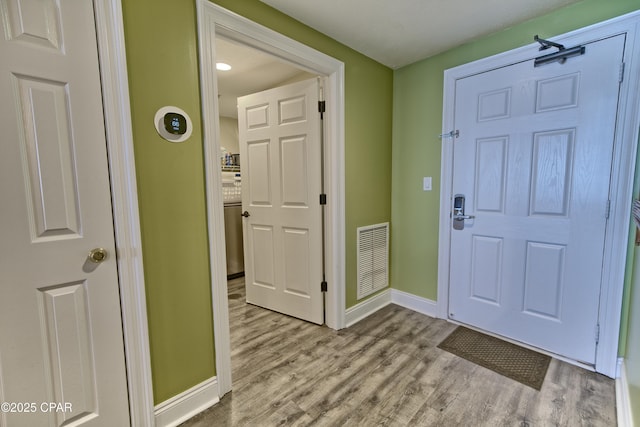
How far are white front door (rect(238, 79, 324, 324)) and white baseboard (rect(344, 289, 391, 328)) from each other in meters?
0.25

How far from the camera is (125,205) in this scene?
1.27 meters

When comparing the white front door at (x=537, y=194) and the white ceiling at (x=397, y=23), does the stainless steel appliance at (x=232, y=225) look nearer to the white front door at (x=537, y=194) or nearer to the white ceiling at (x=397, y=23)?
the white ceiling at (x=397, y=23)

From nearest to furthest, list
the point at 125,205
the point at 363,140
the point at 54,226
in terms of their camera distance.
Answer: the point at 54,226 < the point at 125,205 < the point at 363,140

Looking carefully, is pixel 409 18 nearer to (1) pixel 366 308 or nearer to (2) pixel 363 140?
(2) pixel 363 140

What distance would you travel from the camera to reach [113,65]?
121cm

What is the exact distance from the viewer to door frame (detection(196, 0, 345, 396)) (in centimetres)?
148

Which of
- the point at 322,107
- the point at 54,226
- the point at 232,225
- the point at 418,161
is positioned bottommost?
the point at 232,225

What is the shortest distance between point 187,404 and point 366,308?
1631mm

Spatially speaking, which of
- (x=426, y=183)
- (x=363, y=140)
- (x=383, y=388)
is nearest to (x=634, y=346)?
(x=383, y=388)

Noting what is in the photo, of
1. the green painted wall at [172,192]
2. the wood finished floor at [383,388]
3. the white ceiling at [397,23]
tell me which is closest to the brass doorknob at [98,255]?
the green painted wall at [172,192]

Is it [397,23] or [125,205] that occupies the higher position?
[397,23]

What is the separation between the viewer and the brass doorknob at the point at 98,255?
3.98ft

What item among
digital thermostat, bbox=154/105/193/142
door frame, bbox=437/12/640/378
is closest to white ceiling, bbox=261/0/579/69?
door frame, bbox=437/12/640/378

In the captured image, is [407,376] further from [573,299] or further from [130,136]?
[130,136]
